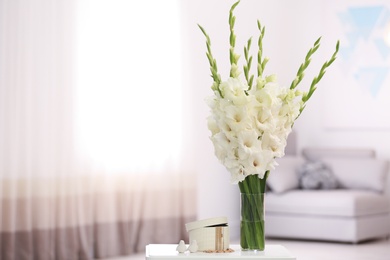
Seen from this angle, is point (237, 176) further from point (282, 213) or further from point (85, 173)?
point (282, 213)

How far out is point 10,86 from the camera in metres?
5.75

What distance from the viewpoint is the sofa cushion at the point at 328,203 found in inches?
283

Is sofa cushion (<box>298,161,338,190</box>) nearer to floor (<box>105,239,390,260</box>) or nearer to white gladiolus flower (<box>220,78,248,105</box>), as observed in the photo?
floor (<box>105,239,390,260</box>)

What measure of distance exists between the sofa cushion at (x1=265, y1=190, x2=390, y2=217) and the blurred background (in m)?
0.57

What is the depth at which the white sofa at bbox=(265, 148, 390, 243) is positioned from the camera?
23.7 feet

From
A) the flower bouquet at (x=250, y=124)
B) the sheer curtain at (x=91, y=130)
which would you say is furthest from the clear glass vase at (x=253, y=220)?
the sheer curtain at (x=91, y=130)

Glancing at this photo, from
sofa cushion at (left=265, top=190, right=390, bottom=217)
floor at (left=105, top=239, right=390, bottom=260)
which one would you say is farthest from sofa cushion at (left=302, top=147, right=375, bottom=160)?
floor at (left=105, top=239, right=390, bottom=260)

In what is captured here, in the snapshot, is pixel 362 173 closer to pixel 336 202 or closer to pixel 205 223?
pixel 336 202

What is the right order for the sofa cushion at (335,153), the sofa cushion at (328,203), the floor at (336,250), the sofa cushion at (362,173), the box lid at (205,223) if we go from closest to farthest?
the box lid at (205,223) < the floor at (336,250) < the sofa cushion at (328,203) < the sofa cushion at (362,173) < the sofa cushion at (335,153)

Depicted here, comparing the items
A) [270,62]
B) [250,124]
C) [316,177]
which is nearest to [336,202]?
[316,177]

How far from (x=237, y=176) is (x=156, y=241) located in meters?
4.23

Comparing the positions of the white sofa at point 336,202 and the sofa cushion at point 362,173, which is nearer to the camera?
the white sofa at point 336,202

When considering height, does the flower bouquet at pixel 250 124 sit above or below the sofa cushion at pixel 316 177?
above

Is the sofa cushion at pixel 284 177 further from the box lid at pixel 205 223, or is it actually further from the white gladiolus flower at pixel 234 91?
the white gladiolus flower at pixel 234 91
